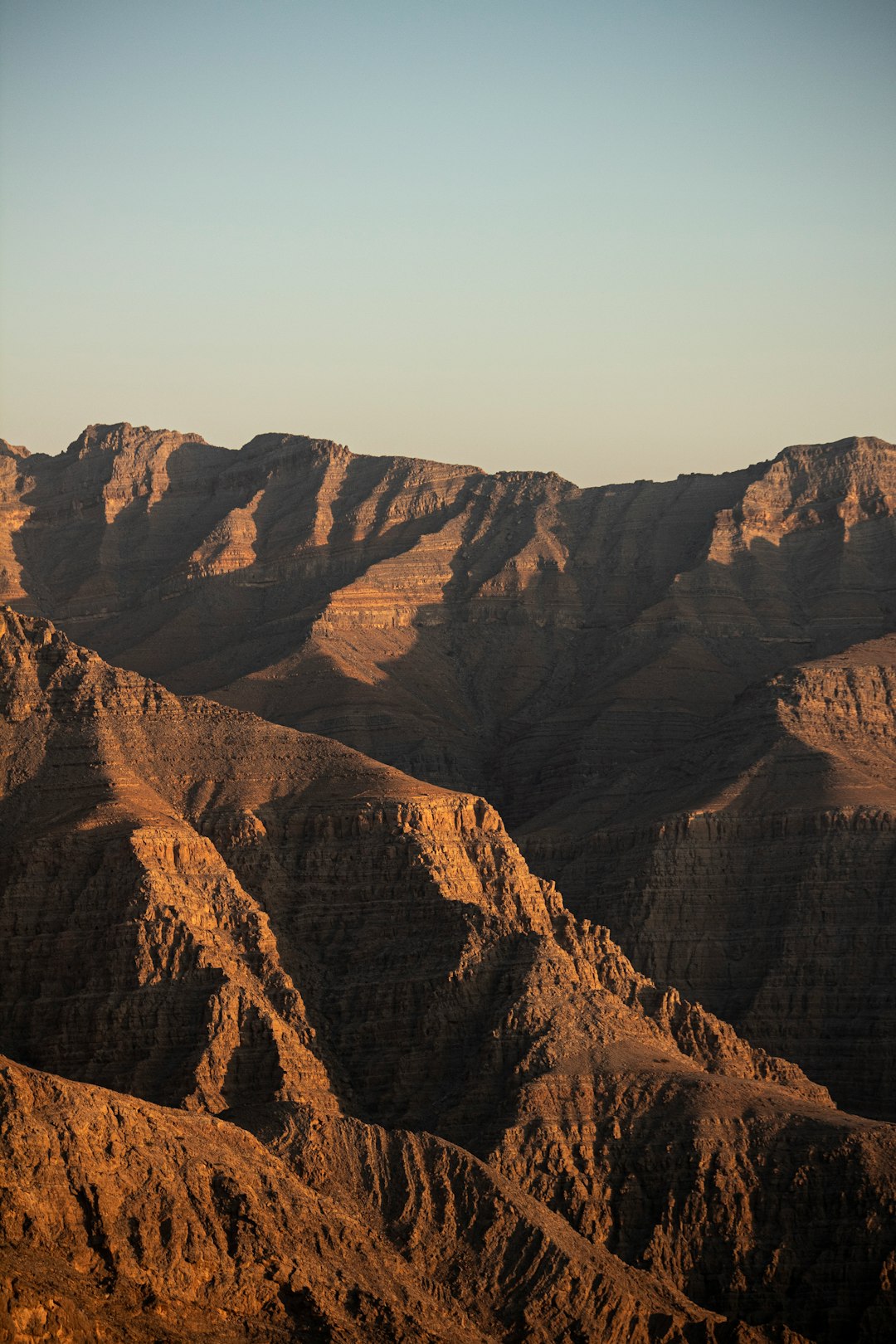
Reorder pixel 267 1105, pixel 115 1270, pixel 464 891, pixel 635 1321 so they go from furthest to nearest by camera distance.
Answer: pixel 464 891, pixel 267 1105, pixel 635 1321, pixel 115 1270

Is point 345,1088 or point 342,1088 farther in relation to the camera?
point 345,1088

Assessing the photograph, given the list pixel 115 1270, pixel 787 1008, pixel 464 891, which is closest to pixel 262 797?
pixel 464 891

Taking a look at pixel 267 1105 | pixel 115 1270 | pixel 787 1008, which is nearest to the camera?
pixel 115 1270

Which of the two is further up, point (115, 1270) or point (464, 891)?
point (464, 891)

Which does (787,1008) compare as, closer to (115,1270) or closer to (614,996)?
(614,996)

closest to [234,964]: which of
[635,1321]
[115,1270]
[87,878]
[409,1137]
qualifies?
[87,878]

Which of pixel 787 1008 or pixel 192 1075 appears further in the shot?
pixel 787 1008
